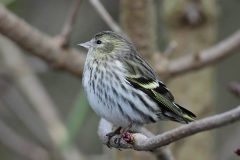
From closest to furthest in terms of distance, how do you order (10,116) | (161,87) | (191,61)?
1. (161,87)
2. (191,61)
3. (10,116)

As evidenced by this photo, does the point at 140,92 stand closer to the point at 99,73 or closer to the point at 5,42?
the point at 99,73

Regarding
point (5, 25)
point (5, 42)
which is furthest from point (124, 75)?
point (5, 42)

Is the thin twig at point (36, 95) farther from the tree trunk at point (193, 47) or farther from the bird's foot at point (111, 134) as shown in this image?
the bird's foot at point (111, 134)

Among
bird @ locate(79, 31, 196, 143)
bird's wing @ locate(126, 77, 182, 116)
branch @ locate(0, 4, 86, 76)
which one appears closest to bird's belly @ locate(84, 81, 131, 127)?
bird @ locate(79, 31, 196, 143)

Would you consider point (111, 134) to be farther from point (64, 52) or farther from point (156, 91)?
point (64, 52)

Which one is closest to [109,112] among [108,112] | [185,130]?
[108,112]

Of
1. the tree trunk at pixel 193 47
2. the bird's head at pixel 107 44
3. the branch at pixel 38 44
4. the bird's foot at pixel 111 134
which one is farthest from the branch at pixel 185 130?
the tree trunk at pixel 193 47
